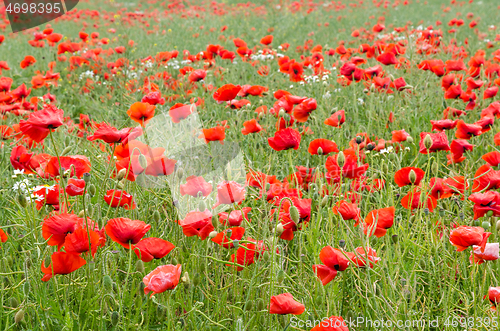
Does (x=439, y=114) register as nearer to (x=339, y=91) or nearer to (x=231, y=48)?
(x=339, y=91)

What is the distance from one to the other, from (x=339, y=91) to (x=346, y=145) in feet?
4.09

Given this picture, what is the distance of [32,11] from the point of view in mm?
9031

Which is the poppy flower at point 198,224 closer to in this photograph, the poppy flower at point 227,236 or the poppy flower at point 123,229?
the poppy flower at point 227,236

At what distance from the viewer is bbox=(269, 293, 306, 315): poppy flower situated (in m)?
1.09

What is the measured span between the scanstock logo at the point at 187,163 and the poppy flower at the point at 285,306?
1.45 ft

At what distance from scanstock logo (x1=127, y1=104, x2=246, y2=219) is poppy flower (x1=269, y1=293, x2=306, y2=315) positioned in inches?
17.3

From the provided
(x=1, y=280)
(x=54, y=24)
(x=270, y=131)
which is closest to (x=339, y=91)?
(x=270, y=131)

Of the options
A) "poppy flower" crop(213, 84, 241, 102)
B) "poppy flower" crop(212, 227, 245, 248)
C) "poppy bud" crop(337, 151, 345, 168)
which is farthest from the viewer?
"poppy flower" crop(213, 84, 241, 102)

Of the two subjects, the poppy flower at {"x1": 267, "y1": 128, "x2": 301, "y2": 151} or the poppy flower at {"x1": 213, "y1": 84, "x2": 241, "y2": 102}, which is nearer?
the poppy flower at {"x1": 267, "y1": 128, "x2": 301, "y2": 151}

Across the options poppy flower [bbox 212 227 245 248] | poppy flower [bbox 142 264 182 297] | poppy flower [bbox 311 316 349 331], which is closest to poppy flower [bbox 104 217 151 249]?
poppy flower [bbox 142 264 182 297]

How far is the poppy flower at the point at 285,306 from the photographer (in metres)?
1.09

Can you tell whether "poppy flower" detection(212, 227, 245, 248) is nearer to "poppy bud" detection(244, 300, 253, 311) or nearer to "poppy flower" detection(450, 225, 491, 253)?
"poppy bud" detection(244, 300, 253, 311)

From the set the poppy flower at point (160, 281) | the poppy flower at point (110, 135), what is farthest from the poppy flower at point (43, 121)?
the poppy flower at point (160, 281)

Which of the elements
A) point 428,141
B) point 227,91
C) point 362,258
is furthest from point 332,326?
point 227,91
